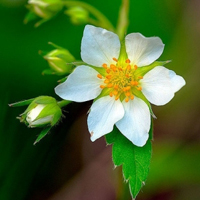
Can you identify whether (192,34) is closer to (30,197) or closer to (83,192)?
(83,192)

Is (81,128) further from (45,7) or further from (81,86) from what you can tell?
(81,86)

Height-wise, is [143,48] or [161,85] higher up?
[143,48]

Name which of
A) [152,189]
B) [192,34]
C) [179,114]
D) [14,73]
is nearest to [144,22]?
[192,34]

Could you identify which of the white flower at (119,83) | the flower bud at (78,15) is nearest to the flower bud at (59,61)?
the white flower at (119,83)

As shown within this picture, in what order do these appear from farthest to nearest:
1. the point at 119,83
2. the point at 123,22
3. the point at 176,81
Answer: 1. the point at 123,22
2. the point at 119,83
3. the point at 176,81

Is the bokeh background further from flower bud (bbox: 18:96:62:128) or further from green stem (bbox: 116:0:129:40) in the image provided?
flower bud (bbox: 18:96:62:128)

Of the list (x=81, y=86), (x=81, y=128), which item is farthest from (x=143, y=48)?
(x=81, y=128)

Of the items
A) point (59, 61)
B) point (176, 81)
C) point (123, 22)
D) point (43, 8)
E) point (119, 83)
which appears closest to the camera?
point (176, 81)
